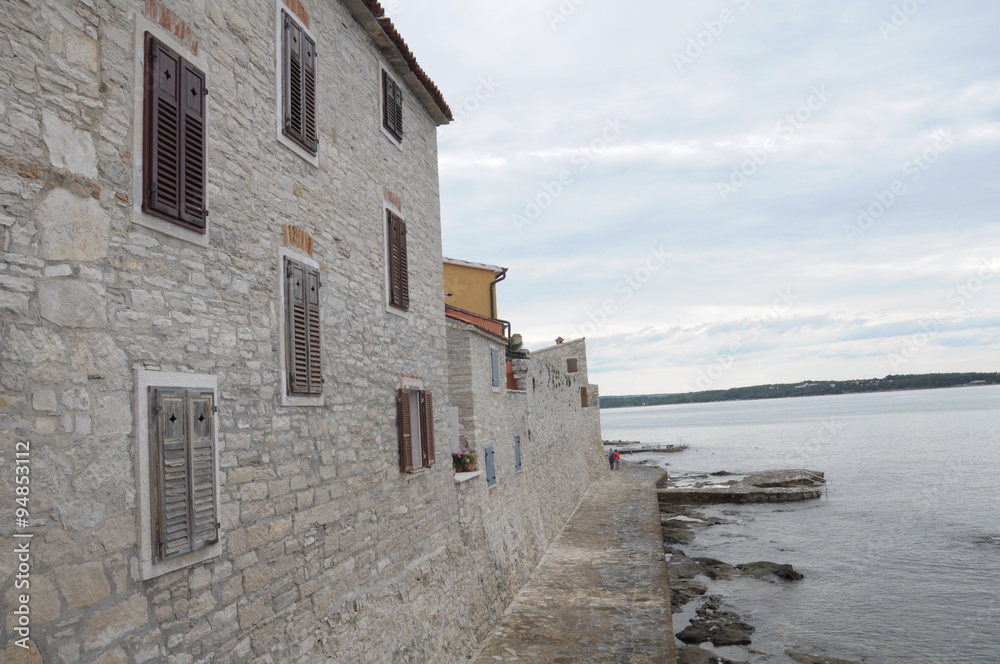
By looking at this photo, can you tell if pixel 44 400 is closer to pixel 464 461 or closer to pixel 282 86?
pixel 282 86

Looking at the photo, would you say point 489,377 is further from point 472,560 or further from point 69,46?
point 69,46

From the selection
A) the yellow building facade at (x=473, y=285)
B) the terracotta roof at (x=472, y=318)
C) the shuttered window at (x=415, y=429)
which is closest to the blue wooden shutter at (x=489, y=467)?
the shuttered window at (x=415, y=429)

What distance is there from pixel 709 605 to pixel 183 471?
59.4ft

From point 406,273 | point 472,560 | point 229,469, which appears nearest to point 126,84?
point 229,469

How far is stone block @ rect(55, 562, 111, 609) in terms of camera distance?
14.2 feet

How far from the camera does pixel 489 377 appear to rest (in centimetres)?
1557

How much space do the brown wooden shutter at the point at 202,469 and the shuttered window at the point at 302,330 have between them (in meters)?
1.30

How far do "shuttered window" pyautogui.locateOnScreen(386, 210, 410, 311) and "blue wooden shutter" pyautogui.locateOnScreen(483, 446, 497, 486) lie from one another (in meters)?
5.28

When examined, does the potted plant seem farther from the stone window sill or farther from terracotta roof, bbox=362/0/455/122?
terracotta roof, bbox=362/0/455/122

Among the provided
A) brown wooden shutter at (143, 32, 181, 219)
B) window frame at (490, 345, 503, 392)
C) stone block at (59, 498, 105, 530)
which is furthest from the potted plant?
stone block at (59, 498, 105, 530)

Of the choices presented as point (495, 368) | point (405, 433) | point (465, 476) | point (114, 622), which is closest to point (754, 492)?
point (495, 368)

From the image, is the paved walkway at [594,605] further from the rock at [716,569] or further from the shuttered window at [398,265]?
the shuttered window at [398,265]

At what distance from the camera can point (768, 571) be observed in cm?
2356

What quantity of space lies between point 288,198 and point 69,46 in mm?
2733
